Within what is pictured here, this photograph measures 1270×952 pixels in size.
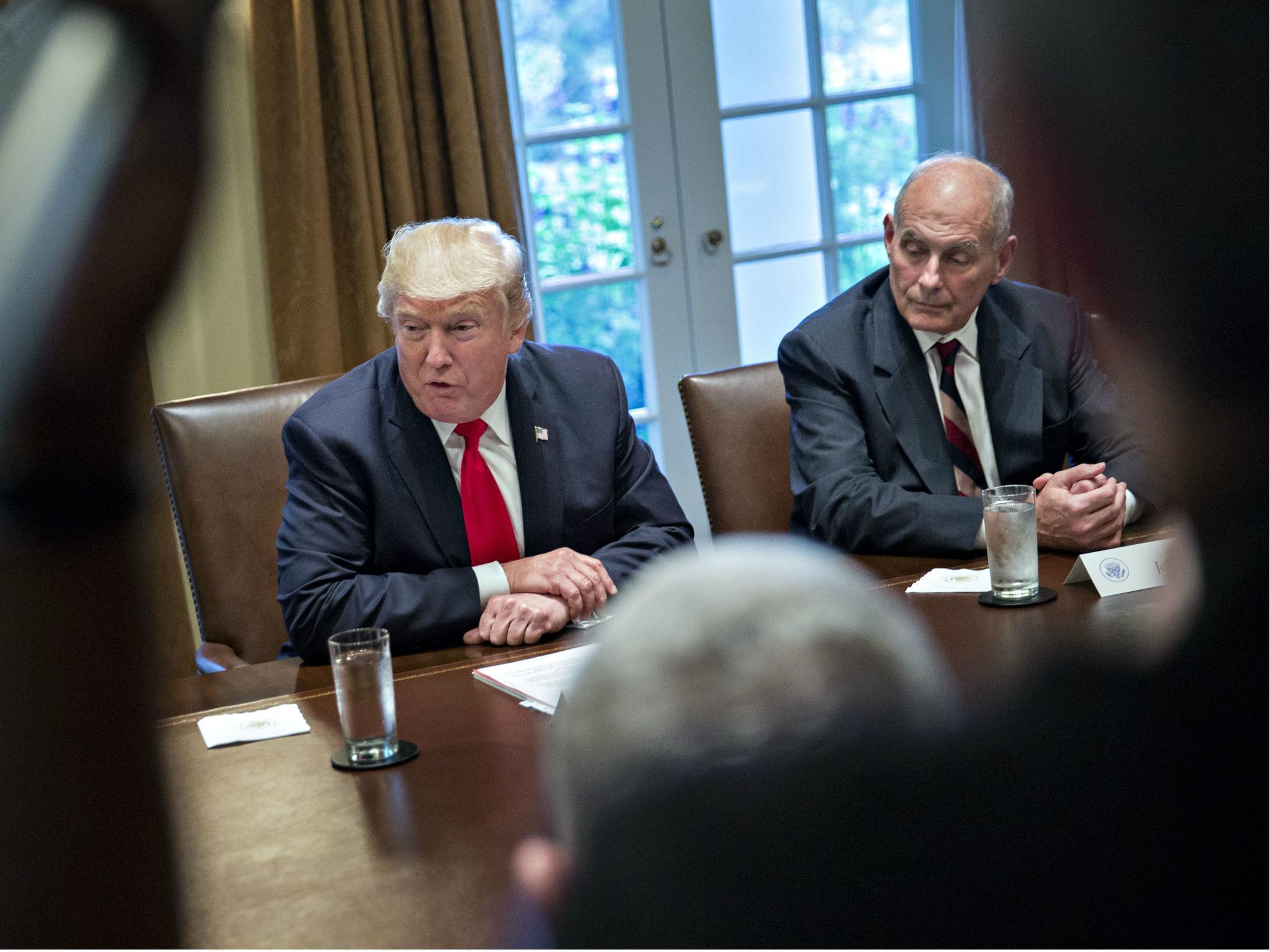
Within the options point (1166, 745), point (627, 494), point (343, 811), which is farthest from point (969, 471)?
point (1166, 745)

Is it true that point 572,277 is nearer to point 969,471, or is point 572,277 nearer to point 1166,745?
point 969,471

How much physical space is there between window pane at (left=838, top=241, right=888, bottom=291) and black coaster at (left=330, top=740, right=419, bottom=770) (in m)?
3.13

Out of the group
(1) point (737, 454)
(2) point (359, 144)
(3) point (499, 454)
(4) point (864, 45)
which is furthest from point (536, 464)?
(4) point (864, 45)

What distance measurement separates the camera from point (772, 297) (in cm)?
395

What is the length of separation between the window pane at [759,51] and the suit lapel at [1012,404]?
1.87 meters

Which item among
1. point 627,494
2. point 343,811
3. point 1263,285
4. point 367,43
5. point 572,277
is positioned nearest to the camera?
point 1263,285

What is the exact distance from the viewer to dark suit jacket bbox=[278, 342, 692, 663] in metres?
1.64

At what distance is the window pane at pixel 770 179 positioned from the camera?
3.85m

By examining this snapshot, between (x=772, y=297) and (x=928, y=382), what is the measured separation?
1.87m

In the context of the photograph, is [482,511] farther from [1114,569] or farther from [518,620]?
[1114,569]

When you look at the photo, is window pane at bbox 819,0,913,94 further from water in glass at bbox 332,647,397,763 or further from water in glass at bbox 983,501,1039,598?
water in glass at bbox 332,647,397,763

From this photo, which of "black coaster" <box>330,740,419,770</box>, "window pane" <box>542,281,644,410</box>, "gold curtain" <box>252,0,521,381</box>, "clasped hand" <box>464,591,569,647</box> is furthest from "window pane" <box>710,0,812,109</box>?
"black coaster" <box>330,740,419,770</box>

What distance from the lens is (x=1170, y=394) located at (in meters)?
0.12

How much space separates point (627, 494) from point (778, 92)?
226 cm
